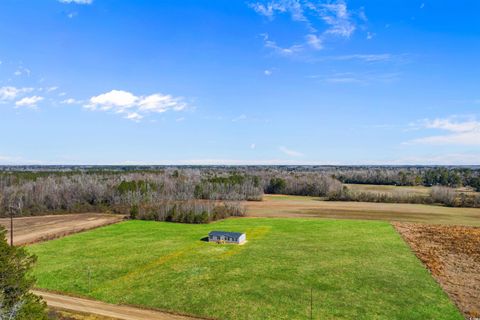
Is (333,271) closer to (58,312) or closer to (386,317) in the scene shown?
(386,317)

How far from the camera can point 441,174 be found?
636ft

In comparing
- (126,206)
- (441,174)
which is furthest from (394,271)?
(441,174)

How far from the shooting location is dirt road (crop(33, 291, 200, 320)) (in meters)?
34.6

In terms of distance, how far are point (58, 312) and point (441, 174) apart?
668 ft

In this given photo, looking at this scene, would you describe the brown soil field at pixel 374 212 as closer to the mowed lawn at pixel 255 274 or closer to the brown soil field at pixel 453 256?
the brown soil field at pixel 453 256

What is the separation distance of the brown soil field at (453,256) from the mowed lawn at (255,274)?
5.36 feet

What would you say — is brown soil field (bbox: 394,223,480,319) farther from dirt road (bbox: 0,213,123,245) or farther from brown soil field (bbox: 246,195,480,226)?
dirt road (bbox: 0,213,123,245)

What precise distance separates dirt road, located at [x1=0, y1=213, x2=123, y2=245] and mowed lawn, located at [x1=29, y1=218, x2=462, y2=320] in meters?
6.87

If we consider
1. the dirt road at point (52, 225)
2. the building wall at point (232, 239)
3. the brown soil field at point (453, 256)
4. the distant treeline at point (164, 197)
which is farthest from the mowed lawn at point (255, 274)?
the distant treeline at point (164, 197)

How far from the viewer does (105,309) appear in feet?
119

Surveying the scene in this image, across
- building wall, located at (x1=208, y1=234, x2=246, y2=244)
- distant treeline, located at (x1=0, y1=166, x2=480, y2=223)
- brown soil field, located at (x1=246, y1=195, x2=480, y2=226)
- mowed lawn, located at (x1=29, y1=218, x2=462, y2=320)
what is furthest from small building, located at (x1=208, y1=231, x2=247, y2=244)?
brown soil field, located at (x1=246, y1=195, x2=480, y2=226)

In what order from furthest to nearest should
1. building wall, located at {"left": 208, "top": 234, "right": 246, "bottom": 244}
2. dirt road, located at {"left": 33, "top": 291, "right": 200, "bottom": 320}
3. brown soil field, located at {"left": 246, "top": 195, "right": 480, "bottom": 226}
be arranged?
brown soil field, located at {"left": 246, "top": 195, "right": 480, "bottom": 226} < building wall, located at {"left": 208, "top": 234, "right": 246, "bottom": 244} < dirt road, located at {"left": 33, "top": 291, "right": 200, "bottom": 320}

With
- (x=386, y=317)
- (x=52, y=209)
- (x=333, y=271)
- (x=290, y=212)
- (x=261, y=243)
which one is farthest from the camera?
(x=52, y=209)

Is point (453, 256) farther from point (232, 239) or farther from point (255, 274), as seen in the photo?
point (232, 239)
